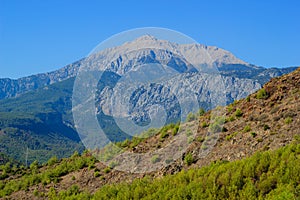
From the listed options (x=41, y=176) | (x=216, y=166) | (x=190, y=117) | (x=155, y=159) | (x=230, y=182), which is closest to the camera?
(x=230, y=182)

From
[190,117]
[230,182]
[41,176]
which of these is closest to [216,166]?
[230,182]

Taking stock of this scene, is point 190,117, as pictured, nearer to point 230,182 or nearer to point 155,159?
point 155,159

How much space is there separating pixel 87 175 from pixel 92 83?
8.00 meters

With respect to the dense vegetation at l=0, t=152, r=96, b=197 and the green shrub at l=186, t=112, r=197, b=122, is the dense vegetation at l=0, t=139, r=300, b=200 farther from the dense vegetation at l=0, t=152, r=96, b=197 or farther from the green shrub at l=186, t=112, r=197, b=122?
the green shrub at l=186, t=112, r=197, b=122

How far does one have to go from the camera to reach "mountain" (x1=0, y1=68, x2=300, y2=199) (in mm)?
25094

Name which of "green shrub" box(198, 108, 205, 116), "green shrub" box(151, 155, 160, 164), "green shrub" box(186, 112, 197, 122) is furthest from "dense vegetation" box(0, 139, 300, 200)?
"green shrub" box(198, 108, 205, 116)

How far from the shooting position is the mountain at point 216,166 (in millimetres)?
25094

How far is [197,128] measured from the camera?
36531 millimetres

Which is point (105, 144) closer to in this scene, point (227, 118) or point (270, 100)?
point (227, 118)

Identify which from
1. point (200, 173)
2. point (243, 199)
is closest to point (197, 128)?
point (200, 173)

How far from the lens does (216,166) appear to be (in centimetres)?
2847

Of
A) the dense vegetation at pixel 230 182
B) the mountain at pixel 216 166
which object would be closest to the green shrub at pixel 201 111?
the mountain at pixel 216 166

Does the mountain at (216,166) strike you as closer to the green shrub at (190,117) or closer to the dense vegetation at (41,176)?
the dense vegetation at (41,176)

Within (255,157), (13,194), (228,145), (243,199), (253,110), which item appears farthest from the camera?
(13,194)
